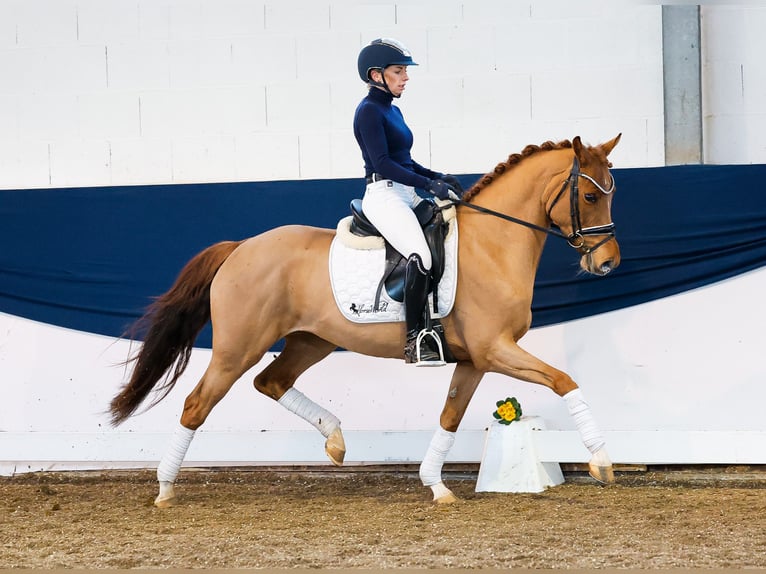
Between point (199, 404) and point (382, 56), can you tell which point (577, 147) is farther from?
point (199, 404)

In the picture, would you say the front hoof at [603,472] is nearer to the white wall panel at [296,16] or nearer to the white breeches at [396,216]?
the white breeches at [396,216]

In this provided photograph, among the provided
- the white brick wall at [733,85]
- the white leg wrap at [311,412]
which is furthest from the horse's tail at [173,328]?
the white brick wall at [733,85]

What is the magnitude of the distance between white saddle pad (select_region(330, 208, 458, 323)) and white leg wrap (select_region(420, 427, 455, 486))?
2.16 feet

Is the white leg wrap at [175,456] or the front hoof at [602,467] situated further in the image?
the white leg wrap at [175,456]

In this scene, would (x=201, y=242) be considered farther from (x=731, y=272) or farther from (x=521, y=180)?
(x=731, y=272)

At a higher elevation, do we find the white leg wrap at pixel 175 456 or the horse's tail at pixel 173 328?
the horse's tail at pixel 173 328

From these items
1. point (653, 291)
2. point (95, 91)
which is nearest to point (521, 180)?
point (653, 291)

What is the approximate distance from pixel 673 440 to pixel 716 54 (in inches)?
89.4

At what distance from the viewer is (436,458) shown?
4.92m

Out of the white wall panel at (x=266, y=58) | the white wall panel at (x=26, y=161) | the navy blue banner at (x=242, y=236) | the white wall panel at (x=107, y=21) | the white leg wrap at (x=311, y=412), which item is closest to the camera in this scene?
the white leg wrap at (x=311, y=412)

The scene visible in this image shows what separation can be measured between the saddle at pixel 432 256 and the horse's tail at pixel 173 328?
908 millimetres

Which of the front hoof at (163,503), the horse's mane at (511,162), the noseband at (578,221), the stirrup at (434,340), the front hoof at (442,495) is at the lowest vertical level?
the front hoof at (163,503)

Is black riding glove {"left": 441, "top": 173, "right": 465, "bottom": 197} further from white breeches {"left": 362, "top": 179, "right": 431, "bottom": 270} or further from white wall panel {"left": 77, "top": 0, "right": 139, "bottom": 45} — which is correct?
white wall panel {"left": 77, "top": 0, "right": 139, "bottom": 45}

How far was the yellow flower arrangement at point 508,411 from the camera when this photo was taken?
5277mm
